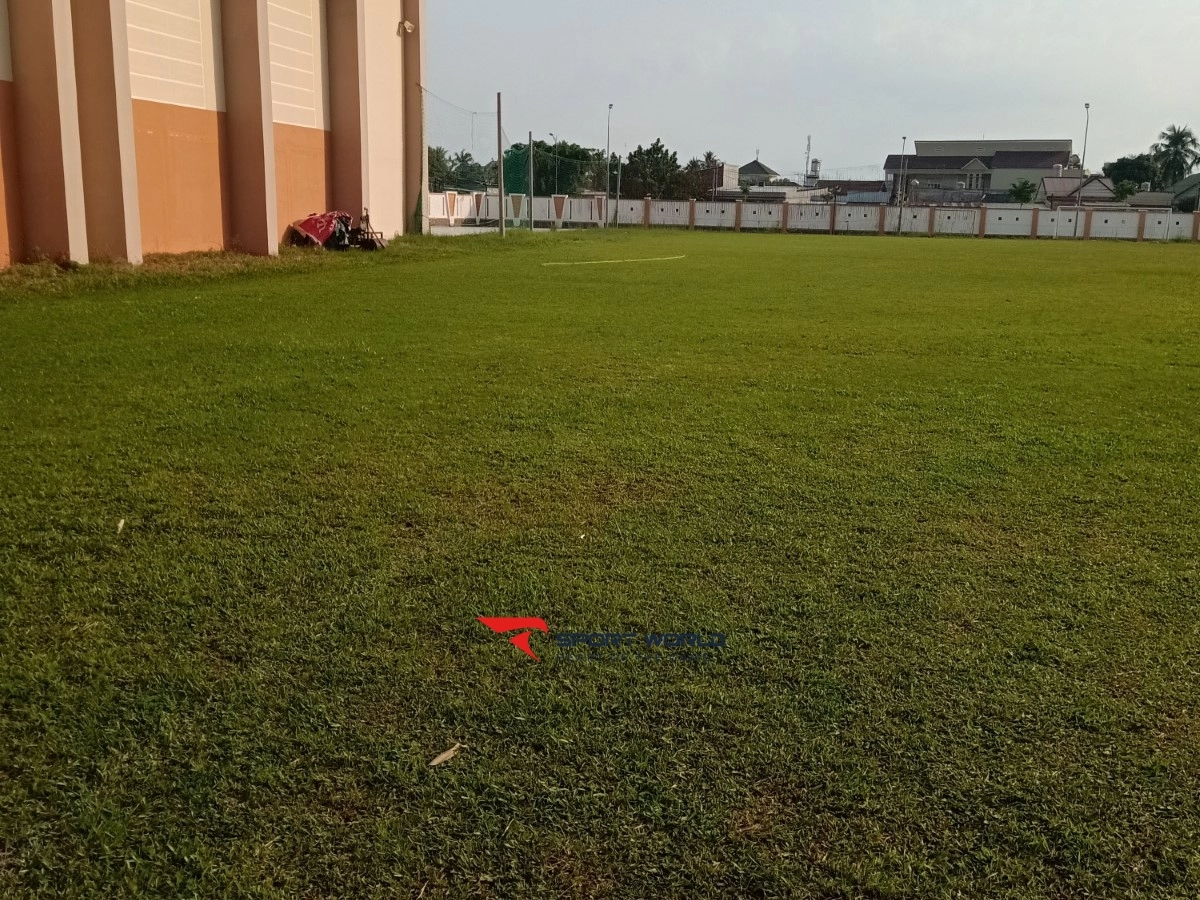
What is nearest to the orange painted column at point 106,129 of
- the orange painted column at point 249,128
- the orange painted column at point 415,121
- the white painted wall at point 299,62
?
the orange painted column at point 249,128

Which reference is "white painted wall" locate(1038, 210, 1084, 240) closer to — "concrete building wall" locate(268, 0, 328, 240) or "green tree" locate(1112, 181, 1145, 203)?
"green tree" locate(1112, 181, 1145, 203)

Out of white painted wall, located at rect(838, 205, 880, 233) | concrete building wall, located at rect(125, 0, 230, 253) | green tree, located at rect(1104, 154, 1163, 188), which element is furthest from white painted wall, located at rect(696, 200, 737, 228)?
green tree, located at rect(1104, 154, 1163, 188)

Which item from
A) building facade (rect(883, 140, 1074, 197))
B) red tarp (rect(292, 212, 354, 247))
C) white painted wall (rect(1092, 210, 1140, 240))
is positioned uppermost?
building facade (rect(883, 140, 1074, 197))

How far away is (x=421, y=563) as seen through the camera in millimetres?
3348

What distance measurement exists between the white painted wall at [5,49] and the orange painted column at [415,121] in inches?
484

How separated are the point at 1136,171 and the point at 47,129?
99.9 meters

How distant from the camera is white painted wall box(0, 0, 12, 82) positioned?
11.3 meters

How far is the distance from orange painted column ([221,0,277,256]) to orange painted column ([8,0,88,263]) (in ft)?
13.8

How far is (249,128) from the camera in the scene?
16062 mm

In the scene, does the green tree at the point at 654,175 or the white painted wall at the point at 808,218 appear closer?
the white painted wall at the point at 808,218

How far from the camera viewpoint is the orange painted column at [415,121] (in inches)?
892

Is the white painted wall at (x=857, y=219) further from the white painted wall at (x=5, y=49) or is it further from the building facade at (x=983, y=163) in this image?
the building facade at (x=983, y=163)

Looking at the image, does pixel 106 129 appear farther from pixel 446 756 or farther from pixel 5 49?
pixel 446 756

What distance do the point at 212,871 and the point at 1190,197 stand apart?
8501cm
